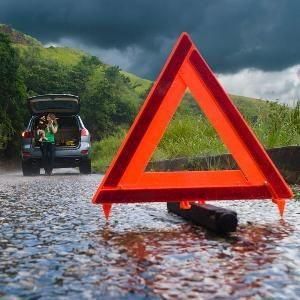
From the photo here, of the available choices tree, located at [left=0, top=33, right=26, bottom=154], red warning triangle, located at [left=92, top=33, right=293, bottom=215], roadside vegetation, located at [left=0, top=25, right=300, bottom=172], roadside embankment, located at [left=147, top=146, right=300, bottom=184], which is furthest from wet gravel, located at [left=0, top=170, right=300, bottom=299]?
tree, located at [left=0, top=33, right=26, bottom=154]

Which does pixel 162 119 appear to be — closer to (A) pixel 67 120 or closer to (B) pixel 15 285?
(B) pixel 15 285

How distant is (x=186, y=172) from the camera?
3.78 meters

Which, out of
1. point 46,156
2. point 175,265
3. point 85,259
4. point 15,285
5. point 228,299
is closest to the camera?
point 228,299

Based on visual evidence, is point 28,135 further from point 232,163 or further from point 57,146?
point 232,163

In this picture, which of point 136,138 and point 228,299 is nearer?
point 228,299

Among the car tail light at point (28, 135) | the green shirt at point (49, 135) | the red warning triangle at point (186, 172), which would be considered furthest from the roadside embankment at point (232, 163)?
the car tail light at point (28, 135)

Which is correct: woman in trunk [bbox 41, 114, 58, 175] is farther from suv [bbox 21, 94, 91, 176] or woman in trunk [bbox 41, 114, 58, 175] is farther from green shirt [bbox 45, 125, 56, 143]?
suv [bbox 21, 94, 91, 176]

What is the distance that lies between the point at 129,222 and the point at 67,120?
17.0m

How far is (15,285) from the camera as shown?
2107 millimetres

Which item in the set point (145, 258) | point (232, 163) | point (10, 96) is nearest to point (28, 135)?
point (232, 163)

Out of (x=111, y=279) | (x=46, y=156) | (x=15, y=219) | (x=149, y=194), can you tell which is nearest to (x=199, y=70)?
(x=149, y=194)

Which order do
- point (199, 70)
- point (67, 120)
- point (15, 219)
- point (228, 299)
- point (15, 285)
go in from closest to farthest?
point (228, 299)
point (15, 285)
point (199, 70)
point (15, 219)
point (67, 120)

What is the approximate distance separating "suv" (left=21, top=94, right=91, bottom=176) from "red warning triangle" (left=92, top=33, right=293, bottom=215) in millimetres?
13158

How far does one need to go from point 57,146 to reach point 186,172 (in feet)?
45.7
